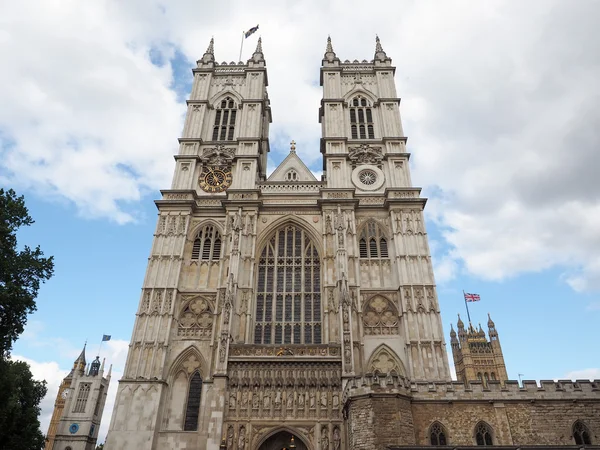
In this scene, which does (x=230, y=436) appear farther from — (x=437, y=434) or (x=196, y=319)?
(x=437, y=434)

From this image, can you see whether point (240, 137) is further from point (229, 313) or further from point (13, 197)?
point (13, 197)

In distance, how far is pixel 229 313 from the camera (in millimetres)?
23703

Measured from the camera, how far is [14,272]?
17438 millimetres

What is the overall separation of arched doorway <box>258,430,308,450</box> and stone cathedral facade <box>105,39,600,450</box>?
7 centimetres

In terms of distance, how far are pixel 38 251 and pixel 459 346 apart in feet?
227

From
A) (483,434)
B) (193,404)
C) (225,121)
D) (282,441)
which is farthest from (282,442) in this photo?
(225,121)

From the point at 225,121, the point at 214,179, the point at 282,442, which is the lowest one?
the point at 282,442

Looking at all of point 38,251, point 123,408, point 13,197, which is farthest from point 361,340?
point 13,197

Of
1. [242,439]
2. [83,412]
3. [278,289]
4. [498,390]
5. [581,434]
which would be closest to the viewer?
[581,434]

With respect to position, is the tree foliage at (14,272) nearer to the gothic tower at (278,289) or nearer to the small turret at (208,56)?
the gothic tower at (278,289)

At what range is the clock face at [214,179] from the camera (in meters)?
30.1

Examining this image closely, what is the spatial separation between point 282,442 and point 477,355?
194 ft

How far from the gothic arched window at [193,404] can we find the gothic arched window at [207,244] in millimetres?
7206

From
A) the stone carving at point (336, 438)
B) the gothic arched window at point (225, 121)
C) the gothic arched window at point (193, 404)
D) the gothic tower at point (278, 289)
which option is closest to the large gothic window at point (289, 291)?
the gothic tower at point (278, 289)
